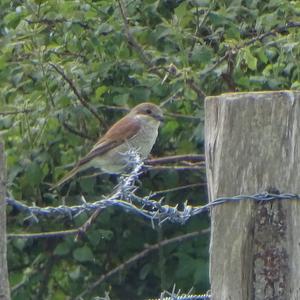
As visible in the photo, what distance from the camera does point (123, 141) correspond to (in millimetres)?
7641

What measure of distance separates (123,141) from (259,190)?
17.3 feet

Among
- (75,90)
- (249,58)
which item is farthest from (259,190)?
(75,90)

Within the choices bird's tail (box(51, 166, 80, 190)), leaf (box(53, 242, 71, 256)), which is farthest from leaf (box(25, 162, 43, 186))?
leaf (box(53, 242, 71, 256))

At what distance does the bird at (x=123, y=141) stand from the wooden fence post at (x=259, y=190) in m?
4.03

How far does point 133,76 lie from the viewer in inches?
248

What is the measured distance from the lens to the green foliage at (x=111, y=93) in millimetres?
6332

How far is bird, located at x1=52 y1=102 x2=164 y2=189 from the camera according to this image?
21.8ft

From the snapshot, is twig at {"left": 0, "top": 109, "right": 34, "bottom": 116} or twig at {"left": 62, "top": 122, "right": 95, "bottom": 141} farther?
twig at {"left": 62, "top": 122, "right": 95, "bottom": 141}

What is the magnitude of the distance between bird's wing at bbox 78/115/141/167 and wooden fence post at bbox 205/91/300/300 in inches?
170

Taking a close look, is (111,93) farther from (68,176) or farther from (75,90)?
(68,176)

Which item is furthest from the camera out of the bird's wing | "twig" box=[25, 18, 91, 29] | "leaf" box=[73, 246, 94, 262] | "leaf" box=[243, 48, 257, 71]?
the bird's wing

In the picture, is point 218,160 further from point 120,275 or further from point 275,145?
point 120,275

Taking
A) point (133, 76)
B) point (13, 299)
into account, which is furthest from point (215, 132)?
point (13, 299)

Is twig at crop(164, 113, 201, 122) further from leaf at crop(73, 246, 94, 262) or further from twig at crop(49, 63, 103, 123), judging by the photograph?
leaf at crop(73, 246, 94, 262)
